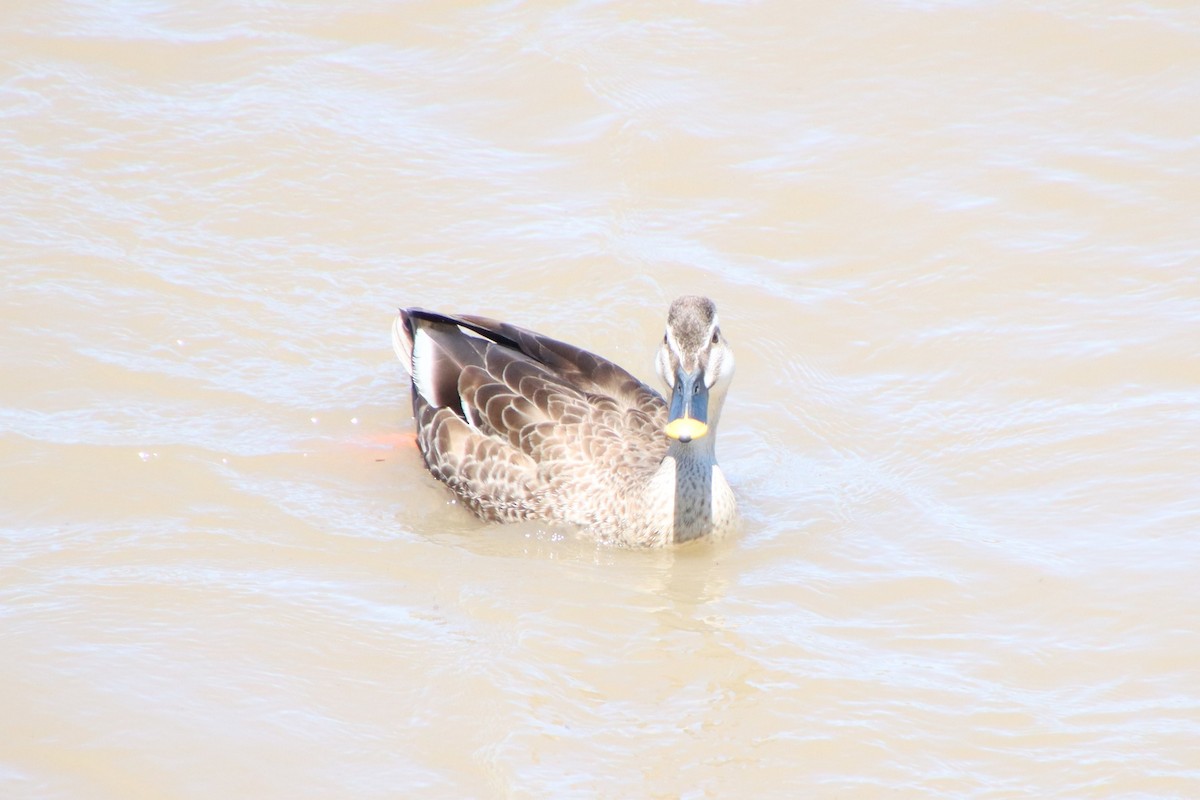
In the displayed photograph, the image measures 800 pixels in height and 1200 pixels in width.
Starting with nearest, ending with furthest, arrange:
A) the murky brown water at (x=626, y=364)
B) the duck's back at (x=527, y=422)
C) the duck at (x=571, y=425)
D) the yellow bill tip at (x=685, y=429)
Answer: the murky brown water at (x=626, y=364)
the yellow bill tip at (x=685, y=429)
the duck at (x=571, y=425)
the duck's back at (x=527, y=422)

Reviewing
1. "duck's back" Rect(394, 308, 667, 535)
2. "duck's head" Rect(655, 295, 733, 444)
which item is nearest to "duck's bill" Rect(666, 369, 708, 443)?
"duck's head" Rect(655, 295, 733, 444)

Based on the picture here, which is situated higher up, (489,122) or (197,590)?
(489,122)

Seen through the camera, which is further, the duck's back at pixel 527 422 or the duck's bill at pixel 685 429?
the duck's back at pixel 527 422

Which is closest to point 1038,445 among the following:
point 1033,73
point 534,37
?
point 1033,73

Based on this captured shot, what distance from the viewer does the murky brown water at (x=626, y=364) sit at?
5.78m

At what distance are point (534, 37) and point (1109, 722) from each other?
292 inches

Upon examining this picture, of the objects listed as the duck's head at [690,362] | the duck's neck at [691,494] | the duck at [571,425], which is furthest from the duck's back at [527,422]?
the duck's head at [690,362]

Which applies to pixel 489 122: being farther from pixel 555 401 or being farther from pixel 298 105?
pixel 555 401

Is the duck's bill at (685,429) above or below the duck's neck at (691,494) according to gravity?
above

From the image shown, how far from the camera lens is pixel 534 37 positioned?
11680mm

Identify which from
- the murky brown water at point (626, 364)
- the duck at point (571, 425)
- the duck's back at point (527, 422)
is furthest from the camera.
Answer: the duck's back at point (527, 422)

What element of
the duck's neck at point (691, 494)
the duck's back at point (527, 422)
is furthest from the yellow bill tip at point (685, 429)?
the duck's back at point (527, 422)

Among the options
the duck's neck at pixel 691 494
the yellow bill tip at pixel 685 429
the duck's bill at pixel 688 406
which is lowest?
the duck's neck at pixel 691 494

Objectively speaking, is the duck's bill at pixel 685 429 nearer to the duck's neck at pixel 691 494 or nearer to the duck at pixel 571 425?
the duck at pixel 571 425
